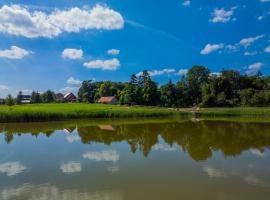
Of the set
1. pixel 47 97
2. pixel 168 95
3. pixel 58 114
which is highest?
pixel 47 97

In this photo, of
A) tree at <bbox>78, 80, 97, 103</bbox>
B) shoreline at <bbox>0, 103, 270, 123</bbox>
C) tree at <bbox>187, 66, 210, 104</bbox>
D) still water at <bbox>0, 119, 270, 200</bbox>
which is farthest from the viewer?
tree at <bbox>78, 80, 97, 103</bbox>

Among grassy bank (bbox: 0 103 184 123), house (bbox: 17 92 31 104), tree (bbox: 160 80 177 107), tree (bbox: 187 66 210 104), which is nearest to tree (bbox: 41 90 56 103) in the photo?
house (bbox: 17 92 31 104)

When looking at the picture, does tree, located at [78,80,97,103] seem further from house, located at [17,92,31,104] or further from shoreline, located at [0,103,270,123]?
shoreline, located at [0,103,270,123]

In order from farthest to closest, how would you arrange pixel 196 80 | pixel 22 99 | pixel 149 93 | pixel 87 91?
pixel 22 99
pixel 87 91
pixel 196 80
pixel 149 93

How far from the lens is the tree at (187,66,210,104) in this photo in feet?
253

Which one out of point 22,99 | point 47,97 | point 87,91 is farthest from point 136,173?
point 22,99

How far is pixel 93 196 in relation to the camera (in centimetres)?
844

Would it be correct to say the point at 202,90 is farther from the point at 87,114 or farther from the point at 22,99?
the point at 22,99

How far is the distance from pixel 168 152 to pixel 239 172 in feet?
16.9

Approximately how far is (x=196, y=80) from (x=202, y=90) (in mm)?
6586

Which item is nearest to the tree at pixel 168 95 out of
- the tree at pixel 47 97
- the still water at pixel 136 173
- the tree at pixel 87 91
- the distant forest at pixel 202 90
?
the distant forest at pixel 202 90

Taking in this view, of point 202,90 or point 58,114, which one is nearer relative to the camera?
point 58,114

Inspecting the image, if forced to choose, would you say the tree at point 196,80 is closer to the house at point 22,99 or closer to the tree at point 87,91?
the tree at point 87,91

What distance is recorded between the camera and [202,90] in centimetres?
7369
